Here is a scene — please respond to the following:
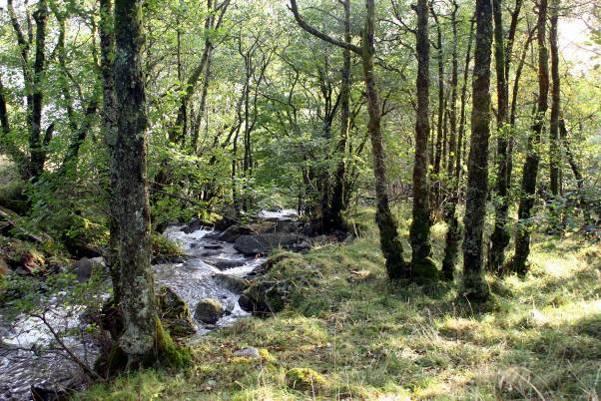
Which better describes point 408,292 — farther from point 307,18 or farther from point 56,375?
point 307,18

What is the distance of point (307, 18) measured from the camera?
1817cm

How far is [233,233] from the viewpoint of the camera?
2059 centimetres

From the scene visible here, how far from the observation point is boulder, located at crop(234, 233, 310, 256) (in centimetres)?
1728

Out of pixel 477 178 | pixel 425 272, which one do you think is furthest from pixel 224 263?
pixel 477 178

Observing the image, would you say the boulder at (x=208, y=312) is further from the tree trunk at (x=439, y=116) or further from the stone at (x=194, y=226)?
the stone at (x=194, y=226)

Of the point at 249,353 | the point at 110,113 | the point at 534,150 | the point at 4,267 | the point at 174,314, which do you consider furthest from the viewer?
the point at 4,267

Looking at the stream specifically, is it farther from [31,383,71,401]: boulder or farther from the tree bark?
the tree bark

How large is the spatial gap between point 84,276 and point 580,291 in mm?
11206

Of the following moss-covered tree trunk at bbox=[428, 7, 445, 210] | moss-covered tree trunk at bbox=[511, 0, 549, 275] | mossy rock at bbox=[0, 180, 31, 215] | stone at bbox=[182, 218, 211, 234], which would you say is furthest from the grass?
stone at bbox=[182, 218, 211, 234]

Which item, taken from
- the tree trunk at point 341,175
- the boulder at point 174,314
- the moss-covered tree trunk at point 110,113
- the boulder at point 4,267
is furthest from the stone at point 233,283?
the tree trunk at point 341,175

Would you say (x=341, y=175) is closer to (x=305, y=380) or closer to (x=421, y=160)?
(x=421, y=160)

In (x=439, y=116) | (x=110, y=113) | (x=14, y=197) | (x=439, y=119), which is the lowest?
(x=14, y=197)

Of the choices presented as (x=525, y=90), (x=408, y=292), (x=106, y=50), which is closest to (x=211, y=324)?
(x=408, y=292)

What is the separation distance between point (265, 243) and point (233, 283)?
17.8ft
